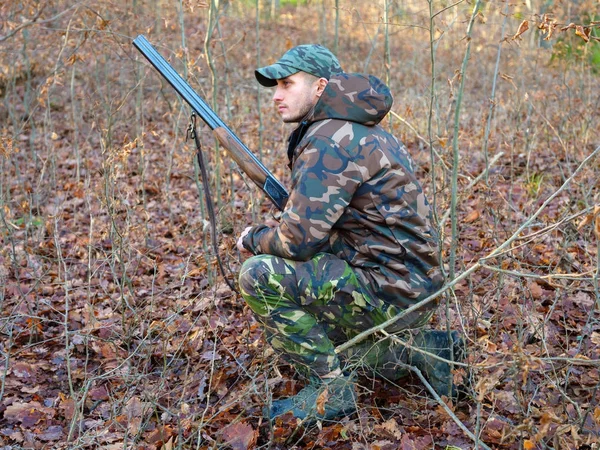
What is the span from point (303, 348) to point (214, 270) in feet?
5.45

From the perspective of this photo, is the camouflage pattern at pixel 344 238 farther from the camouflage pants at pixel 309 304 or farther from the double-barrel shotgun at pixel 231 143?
the double-barrel shotgun at pixel 231 143

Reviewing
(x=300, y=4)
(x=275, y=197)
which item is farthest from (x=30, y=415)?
(x=300, y=4)

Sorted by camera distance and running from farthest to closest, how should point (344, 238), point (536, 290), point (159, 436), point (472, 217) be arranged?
point (472, 217)
point (536, 290)
point (344, 238)
point (159, 436)

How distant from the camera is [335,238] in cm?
314

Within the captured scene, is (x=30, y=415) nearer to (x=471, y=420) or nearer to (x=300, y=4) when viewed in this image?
(x=471, y=420)

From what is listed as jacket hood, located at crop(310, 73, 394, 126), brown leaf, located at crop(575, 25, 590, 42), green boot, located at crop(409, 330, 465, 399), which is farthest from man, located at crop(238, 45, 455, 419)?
brown leaf, located at crop(575, 25, 590, 42)

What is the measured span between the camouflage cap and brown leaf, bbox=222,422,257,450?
1.69 metres

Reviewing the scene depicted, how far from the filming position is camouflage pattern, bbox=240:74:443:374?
2.90m

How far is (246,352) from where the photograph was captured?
3.65 metres

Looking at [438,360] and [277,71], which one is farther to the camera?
[438,360]

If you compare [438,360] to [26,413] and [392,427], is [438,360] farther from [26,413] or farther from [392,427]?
[26,413]

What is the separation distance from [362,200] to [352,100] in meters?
0.47

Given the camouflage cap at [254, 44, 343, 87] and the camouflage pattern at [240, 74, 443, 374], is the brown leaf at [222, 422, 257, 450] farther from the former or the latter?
the camouflage cap at [254, 44, 343, 87]

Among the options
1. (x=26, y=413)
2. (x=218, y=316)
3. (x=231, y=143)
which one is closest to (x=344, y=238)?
(x=231, y=143)
